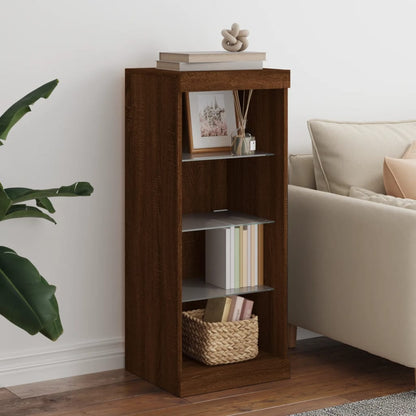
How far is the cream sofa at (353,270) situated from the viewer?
124 inches

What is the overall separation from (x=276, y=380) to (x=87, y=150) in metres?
1.09

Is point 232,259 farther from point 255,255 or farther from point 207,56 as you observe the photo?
point 207,56

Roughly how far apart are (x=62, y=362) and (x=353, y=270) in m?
1.12

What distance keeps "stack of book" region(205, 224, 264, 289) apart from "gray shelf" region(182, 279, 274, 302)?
21 millimetres

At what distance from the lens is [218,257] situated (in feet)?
11.2

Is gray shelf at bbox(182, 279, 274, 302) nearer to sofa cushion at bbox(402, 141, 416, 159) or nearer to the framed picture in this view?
the framed picture

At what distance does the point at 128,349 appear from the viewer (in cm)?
349

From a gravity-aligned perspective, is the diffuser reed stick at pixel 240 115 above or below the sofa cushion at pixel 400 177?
above

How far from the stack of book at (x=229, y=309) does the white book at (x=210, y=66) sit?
842 mm

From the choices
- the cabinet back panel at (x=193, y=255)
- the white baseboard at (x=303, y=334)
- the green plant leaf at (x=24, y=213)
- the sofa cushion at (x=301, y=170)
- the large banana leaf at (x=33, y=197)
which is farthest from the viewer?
the white baseboard at (x=303, y=334)

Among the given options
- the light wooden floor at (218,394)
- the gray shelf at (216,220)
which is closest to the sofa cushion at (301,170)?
the gray shelf at (216,220)

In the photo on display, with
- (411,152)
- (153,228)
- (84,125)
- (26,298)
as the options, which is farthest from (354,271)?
(26,298)

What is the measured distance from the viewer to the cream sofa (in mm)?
3139

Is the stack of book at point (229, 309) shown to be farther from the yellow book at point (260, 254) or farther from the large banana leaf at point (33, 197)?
the large banana leaf at point (33, 197)
